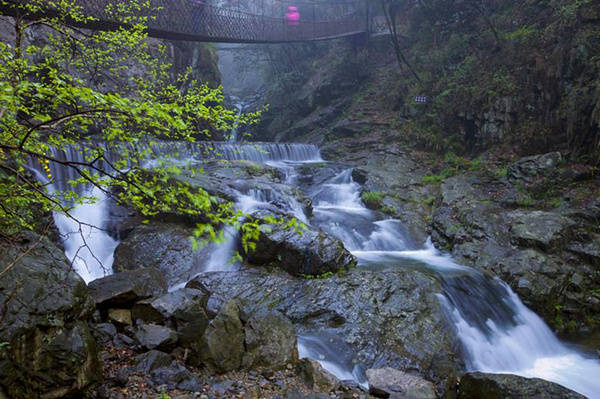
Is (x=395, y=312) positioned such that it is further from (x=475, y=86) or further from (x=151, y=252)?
(x=475, y=86)

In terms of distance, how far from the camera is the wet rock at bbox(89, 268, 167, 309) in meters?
4.58

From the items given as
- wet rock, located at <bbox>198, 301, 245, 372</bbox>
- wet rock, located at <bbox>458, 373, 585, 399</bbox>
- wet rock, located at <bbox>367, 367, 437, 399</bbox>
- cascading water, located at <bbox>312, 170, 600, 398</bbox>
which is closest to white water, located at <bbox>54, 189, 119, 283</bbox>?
wet rock, located at <bbox>198, 301, 245, 372</bbox>

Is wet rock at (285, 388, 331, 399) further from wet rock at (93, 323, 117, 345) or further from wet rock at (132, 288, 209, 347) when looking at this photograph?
wet rock at (93, 323, 117, 345)

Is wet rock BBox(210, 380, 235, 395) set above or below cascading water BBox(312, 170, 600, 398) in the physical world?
above

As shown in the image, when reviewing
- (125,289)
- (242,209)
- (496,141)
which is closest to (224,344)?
(125,289)

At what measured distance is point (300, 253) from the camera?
22.6 feet

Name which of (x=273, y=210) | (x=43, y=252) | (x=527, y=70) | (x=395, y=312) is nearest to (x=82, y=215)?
(x=273, y=210)

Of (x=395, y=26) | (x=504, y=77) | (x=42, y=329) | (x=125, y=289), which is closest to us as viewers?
(x=42, y=329)

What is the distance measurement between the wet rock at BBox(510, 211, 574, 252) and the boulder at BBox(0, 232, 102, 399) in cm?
894

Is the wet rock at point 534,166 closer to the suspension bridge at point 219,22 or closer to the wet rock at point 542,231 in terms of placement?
the wet rock at point 542,231

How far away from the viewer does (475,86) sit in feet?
47.7

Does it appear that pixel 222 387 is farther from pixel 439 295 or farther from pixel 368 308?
pixel 439 295

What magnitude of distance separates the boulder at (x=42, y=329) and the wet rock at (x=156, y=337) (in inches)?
34.5

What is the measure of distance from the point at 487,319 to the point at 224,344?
5072 mm
